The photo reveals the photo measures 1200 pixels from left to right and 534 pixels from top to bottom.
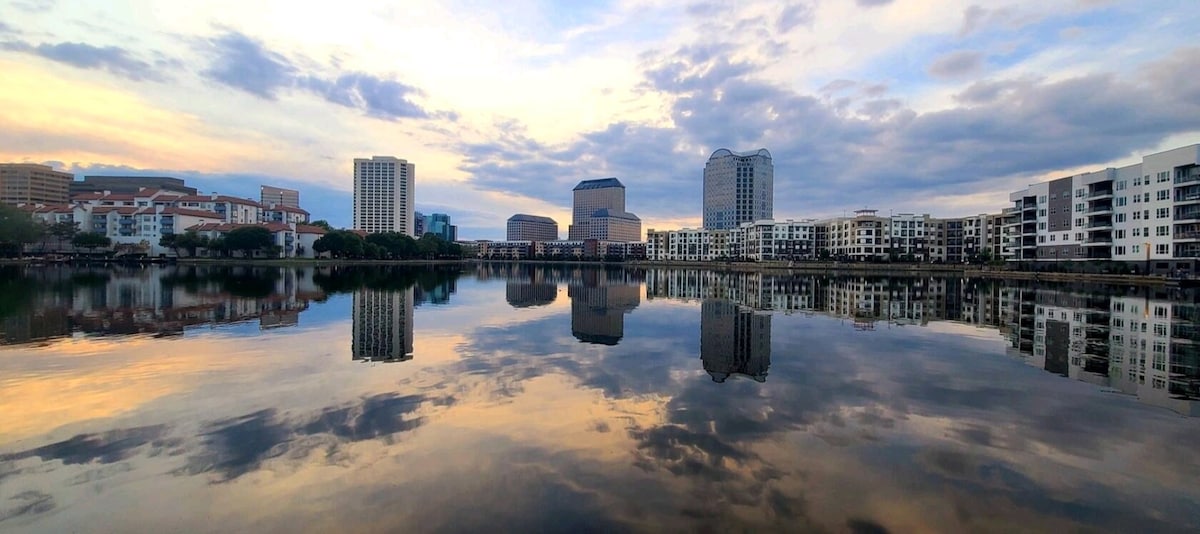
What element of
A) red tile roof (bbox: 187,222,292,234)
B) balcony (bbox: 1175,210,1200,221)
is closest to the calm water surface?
balcony (bbox: 1175,210,1200,221)

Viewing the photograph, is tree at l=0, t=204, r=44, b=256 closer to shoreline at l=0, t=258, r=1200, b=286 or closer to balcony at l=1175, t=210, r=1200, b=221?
shoreline at l=0, t=258, r=1200, b=286

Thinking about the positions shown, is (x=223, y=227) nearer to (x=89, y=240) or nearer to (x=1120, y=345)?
(x=89, y=240)

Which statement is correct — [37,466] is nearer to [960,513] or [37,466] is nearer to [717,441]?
[717,441]

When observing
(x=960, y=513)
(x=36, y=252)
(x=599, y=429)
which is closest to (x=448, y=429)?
(x=599, y=429)

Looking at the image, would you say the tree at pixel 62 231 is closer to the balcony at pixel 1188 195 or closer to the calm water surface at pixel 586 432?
the calm water surface at pixel 586 432

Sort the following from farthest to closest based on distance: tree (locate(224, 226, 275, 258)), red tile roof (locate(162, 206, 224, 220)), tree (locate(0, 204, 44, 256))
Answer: red tile roof (locate(162, 206, 224, 220)) < tree (locate(224, 226, 275, 258)) < tree (locate(0, 204, 44, 256))

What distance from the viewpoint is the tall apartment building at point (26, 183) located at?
143375 millimetres

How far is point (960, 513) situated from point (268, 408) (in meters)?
9.95

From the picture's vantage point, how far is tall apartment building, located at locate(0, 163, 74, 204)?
14338 cm

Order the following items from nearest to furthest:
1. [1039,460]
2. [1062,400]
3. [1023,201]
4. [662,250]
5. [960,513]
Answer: [960,513] → [1039,460] → [1062,400] → [1023,201] → [662,250]

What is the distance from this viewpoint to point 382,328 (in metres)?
19.3

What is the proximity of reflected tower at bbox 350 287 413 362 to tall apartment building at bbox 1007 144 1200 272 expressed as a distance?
6667 centimetres

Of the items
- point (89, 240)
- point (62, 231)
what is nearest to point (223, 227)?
point (89, 240)

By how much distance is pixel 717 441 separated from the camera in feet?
25.7
